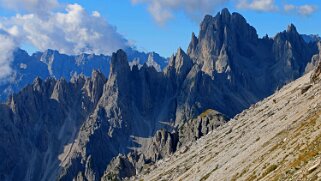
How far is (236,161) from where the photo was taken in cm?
7494

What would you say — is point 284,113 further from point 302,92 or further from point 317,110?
point 317,110

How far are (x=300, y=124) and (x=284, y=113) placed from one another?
20.2m

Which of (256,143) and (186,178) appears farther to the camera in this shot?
(186,178)

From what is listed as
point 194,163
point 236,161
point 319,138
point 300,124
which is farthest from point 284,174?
point 194,163

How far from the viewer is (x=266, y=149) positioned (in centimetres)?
6706

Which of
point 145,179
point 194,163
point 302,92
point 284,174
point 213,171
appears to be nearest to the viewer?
point 284,174

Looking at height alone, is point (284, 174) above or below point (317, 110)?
below

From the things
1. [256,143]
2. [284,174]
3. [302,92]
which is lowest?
[284,174]

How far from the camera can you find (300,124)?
65812 mm

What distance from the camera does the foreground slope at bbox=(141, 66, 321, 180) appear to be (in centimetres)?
4728

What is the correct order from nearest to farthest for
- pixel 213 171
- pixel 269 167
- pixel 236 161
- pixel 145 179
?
pixel 269 167
pixel 236 161
pixel 213 171
pixel 145 179

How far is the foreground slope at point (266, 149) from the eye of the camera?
47281 mm

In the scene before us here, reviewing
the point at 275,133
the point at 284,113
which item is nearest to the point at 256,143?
the point at 275,133

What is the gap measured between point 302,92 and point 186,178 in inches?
989
